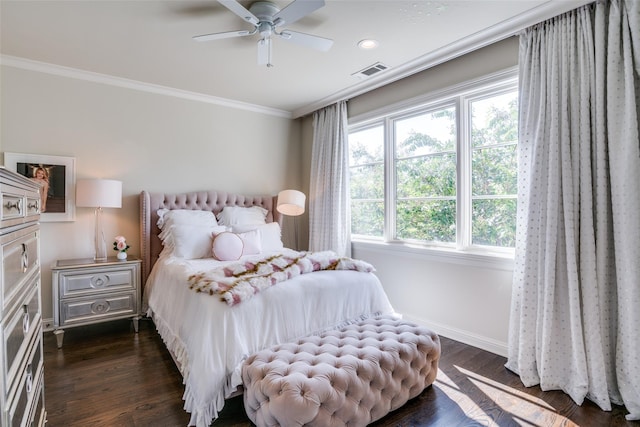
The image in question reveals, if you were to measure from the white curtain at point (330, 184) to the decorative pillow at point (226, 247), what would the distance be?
135cm

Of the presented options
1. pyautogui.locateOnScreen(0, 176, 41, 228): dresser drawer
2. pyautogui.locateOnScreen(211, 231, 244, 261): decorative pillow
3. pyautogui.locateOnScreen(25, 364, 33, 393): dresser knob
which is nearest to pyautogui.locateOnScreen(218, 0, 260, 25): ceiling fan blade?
pyautogui.locateOnScreen(0, 176, 41, 228): dresser drawer

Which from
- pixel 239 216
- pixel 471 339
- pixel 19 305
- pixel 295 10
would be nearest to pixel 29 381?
pixel 19 305

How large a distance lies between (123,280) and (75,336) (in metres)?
0.70

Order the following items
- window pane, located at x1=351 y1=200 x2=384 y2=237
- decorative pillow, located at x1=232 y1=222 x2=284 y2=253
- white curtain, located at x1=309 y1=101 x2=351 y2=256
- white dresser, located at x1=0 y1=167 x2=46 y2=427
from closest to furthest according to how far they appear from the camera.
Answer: white dresser, located at x1=0 y1=167 x2=46 y2=427, decorative pillow, located at x1=232 y1=222 x2=284 y2=253, window pane, located at x1=351 y1=200 x2=384 y2=237, white curtain, located at x1=309 y1=101 x2=351 y2=256

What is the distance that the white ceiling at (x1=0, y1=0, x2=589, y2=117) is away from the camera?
2391 mm

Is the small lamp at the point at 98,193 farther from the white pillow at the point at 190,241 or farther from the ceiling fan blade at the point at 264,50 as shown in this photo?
the ceiling fan blade at the point at 264,50

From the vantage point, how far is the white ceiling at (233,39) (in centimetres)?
239

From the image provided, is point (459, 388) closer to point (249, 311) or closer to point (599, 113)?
point (249, 311)

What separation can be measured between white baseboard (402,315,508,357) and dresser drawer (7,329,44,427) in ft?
10.1

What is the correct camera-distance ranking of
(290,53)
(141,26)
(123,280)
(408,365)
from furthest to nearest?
(123,280), (290,53), (141,26), (408,365)

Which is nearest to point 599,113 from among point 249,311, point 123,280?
point 249,311

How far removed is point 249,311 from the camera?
210 cm

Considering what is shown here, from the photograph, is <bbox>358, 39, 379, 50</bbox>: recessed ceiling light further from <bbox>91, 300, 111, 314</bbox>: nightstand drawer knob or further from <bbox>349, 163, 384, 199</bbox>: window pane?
<bbox>91, 300, 111, 314</bbox>: nightstand drawer knob

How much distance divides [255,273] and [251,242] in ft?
4.17
